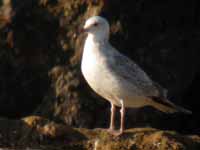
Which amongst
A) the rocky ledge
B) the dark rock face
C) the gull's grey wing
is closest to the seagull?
the gull's grey wing

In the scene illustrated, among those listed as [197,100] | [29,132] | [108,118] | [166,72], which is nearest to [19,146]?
[29,132]

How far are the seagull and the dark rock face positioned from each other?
2.26 meters

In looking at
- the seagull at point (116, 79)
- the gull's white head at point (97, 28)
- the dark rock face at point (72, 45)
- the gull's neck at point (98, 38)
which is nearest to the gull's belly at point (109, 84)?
the seagull at point (116, 79)

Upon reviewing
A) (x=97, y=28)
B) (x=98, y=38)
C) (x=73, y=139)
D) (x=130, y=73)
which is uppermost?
(x=97, y=28)

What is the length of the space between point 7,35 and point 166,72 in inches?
103

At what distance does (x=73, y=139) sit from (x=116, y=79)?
101 cm

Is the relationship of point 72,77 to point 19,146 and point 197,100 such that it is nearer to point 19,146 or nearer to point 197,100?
point 197,100

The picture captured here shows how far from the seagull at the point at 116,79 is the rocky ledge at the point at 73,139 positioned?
33 cm

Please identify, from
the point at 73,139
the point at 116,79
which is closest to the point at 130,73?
the point at 116,79

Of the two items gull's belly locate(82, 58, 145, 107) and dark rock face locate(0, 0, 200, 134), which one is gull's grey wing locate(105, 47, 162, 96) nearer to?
gull's belly locate(82, 58, 145, 107)

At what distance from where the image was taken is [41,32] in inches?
491

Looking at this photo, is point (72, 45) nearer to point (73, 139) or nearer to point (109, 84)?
point (109, 84)

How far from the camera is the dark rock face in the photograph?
40.1 feet

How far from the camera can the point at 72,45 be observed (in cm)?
1234
